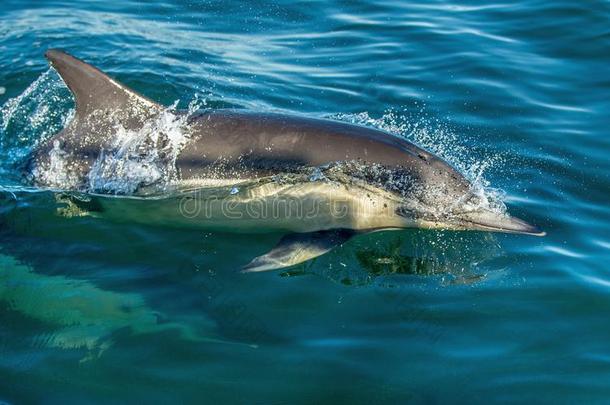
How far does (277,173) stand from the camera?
7.98m

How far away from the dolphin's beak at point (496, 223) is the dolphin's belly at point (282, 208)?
61cm

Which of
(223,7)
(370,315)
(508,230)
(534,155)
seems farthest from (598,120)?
(223,7)

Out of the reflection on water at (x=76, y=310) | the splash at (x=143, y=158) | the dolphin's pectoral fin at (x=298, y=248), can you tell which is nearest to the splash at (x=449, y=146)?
the dolphin's pectoral fin at (x=298, y=248)

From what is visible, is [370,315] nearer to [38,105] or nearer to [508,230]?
[508,230]

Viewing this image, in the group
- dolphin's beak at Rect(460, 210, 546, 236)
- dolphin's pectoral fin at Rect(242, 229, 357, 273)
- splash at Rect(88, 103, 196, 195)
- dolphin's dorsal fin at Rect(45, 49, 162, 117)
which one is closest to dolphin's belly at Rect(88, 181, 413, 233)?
dolphin's pectoral fin at Rect(242, 229, 357, 273)

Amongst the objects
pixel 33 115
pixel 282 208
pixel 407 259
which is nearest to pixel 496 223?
pixel 407 259

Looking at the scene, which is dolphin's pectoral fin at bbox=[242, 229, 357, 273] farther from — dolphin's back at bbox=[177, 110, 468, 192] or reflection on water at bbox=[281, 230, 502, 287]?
dolphin's back at bbox=[177, 110, 468, 192]

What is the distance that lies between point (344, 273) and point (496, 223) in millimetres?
1492

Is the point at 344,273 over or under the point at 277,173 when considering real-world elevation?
under

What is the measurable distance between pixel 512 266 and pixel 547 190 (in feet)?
5.72

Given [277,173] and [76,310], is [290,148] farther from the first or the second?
[76,310]

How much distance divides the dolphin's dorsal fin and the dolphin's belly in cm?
102

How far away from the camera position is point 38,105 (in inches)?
441

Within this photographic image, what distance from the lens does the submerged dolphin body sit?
7891 millimetres
